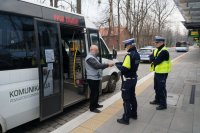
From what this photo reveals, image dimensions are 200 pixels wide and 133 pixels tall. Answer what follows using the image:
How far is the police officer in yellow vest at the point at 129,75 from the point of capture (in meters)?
4.67

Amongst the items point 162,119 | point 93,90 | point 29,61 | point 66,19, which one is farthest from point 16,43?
point 162,119

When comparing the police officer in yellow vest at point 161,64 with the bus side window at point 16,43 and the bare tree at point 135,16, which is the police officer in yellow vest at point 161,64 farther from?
the bare tree at point 135,16

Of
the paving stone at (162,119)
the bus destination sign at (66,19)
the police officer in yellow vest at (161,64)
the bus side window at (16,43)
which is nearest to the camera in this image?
the bus side window at (16,43)

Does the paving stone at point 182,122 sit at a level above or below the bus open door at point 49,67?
below

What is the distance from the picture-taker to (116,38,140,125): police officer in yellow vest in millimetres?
4668

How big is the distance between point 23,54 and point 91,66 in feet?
5.96

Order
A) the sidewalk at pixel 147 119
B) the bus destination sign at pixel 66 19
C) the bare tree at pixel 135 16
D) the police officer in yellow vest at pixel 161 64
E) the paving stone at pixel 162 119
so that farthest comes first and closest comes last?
the bare tree at pixel 135 16 → the police officer in yellow vest at pixel 161 64 → the bus destination sign at pixel 66 19 → the paving stone at pixel 162 119 → the sidewalk at pixel 147 119

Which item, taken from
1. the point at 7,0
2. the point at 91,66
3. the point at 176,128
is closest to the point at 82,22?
the point at 91,66

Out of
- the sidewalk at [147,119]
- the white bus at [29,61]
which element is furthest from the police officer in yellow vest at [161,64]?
the white bus at [29,61]

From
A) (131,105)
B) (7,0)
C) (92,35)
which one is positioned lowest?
(131,105)

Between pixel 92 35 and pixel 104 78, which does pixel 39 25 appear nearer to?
pixel 92 35

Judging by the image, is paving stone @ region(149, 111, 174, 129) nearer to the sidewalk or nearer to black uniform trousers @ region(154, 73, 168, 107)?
the sidewalk

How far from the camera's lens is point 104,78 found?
24.2 feet

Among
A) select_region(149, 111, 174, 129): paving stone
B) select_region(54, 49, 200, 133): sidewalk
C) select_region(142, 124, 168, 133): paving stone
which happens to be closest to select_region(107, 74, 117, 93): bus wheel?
select_region(54, 49, 200, 133): sidewalk
